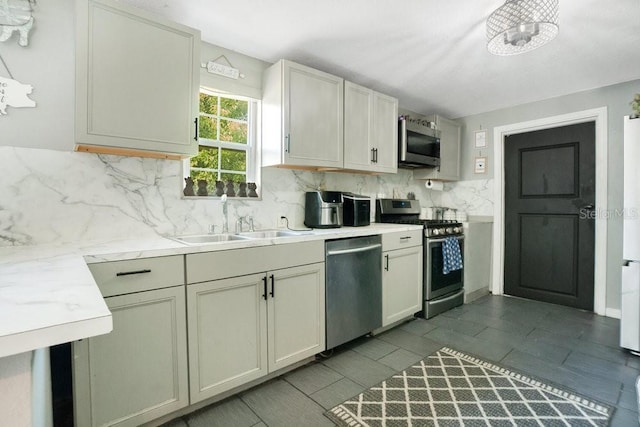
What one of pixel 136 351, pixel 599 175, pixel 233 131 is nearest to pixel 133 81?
pixel 233 131

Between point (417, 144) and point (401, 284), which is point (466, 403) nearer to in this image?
point (401, 284)

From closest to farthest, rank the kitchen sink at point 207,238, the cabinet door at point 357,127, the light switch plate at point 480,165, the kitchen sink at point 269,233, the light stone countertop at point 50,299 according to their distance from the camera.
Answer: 1. the light stone countertop at point 50,299
2. the kitchen sink at point 207,238
3. the kitchen sink at point 269,233
4. the cabinet door at point 357,127
5. the light switch plate at point 480,165

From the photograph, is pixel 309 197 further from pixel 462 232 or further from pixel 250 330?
pixel 462 232

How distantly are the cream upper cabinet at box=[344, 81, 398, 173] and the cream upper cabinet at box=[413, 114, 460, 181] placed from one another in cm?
87

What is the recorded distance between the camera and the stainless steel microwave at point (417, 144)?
134 inches

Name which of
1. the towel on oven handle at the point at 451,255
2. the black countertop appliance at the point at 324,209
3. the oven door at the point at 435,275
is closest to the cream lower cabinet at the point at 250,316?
the black countertop appliance at the point at 324,209

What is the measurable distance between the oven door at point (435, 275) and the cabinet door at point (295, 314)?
137cm

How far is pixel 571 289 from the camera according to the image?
3.44 m

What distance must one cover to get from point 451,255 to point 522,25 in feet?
7.00

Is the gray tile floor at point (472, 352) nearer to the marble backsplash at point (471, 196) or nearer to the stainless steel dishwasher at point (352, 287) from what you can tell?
the stainless steel dishwasher at point (352, 287)

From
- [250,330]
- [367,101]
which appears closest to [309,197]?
[367,101]

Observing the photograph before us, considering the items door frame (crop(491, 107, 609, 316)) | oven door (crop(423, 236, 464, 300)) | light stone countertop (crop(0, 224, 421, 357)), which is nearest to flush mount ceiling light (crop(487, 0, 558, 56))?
oven door (crop(423, 236, 464, 300))

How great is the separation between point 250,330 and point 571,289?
11.7 feet

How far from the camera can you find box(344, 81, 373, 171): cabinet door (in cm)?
281
